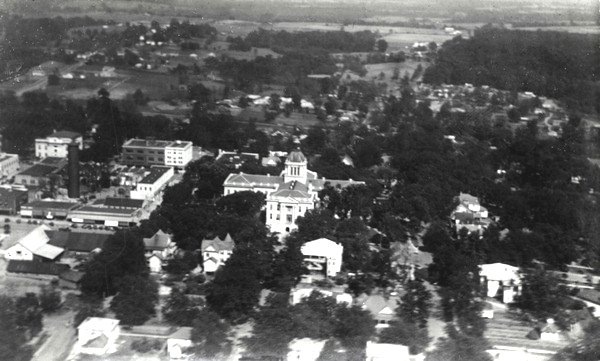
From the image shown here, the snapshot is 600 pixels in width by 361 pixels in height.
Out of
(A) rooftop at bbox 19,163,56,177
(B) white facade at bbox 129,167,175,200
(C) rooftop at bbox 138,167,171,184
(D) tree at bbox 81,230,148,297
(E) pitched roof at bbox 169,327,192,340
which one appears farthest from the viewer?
(A) rooftop at bbox 19,163,56,177

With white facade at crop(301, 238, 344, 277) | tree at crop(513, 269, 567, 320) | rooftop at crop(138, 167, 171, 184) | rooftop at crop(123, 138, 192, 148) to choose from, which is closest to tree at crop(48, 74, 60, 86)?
rooftop at crop(123, 138, 192, 148)

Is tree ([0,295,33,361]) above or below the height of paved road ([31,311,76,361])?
above

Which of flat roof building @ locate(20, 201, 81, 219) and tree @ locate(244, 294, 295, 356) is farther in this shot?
flat roof building @ locate(20, 201, 81, 219)

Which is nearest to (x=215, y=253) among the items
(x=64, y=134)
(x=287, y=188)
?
(x=287, y=188)

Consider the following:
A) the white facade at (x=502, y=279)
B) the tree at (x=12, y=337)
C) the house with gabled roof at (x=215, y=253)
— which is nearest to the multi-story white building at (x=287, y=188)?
the house with gabled roof at (x=215, y=253)

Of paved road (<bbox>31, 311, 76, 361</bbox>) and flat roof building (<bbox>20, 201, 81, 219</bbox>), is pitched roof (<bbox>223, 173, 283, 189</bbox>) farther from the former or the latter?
paved road (<bbox>31, 311, 76, 361</bbox>)

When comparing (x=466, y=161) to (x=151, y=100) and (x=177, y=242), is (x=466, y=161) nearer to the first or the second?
(x=177, y=242)

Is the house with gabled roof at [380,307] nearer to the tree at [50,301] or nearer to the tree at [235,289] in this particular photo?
the tree at [235,289]
